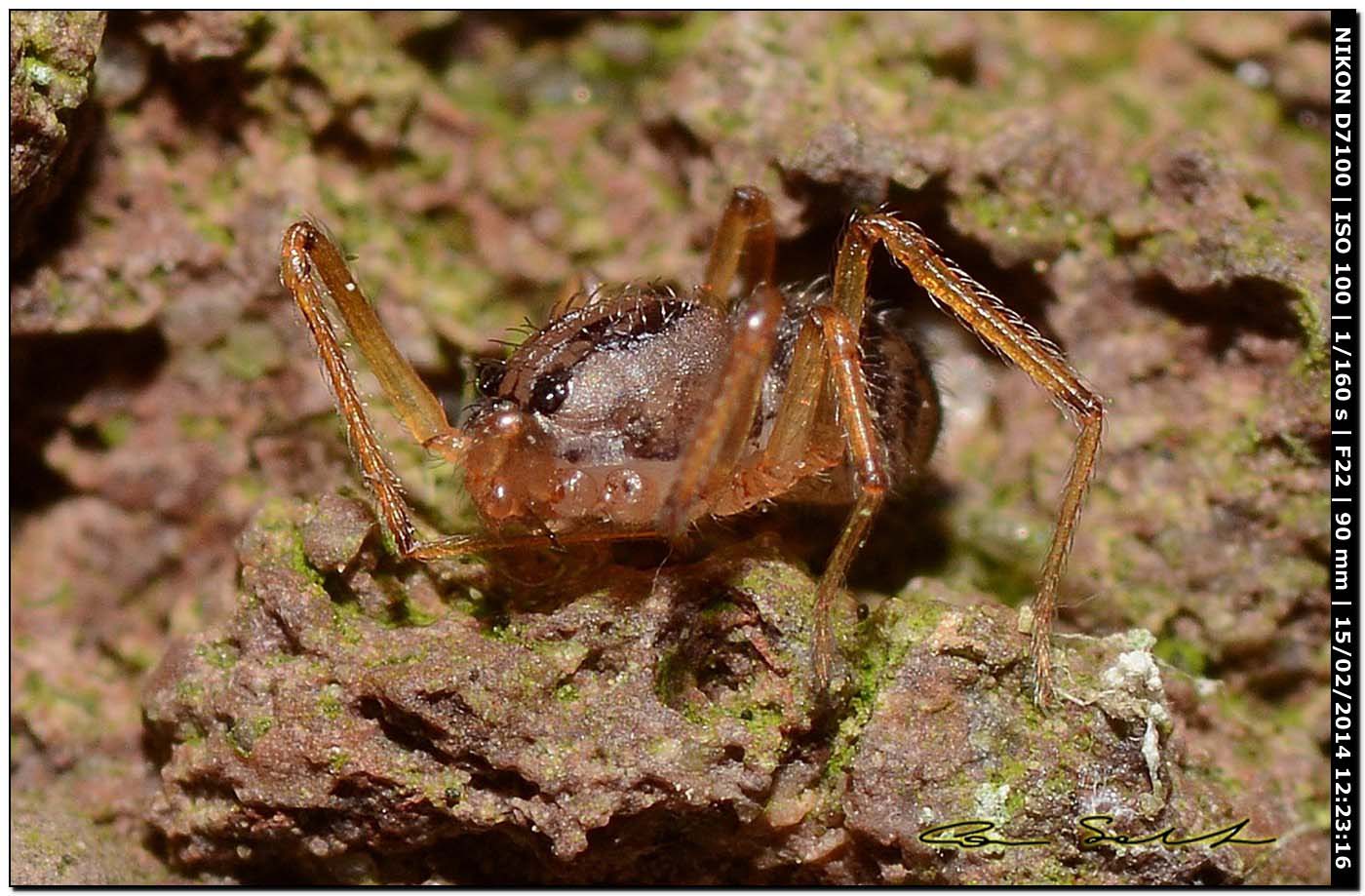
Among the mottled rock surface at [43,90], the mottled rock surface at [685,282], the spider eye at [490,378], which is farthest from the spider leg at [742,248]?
the mottled rock surface at [43,90]

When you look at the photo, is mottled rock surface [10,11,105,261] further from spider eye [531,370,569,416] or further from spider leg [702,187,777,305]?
spider leg [702,187,777,305]

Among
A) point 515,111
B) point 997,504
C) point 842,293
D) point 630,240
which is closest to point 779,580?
point 842,293

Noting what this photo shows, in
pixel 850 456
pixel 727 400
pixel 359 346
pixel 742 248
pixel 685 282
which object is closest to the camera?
pixel 727 400

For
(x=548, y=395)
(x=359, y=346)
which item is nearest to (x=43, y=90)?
(x=359, y=346)

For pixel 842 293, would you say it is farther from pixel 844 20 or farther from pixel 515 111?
pixel 515 111

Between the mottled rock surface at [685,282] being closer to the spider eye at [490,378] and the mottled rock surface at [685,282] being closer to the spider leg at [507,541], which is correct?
the spider leg at [507,541]
